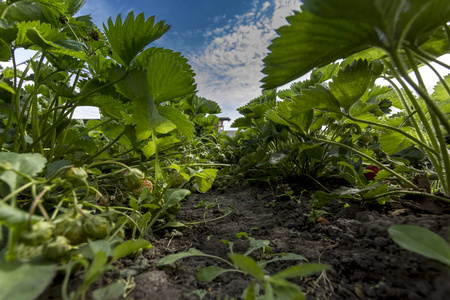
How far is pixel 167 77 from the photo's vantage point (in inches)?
26.6

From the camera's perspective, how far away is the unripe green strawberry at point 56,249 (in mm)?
280

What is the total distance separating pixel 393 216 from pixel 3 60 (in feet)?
3.99

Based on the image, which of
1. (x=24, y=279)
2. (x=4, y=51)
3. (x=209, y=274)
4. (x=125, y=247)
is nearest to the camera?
(x=24, y=279)

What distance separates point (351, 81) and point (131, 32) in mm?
625

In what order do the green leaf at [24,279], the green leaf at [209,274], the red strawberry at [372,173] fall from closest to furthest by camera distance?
the green leaf at [24,279]
the green leaf at [209,274]
the red strawberry at [372,173]

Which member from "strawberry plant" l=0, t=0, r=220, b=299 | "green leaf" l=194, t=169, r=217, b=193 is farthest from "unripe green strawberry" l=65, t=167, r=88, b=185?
"green leaf" l=194, t=169, r=217, b=193

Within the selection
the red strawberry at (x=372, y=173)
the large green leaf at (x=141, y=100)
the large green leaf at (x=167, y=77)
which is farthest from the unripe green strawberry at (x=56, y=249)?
the red strawberry at (x=372, y=173)

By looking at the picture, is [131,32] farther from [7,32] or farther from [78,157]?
[78,157]

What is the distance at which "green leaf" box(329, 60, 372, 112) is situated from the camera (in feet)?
1.99

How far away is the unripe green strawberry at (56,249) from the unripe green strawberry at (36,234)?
0.01m

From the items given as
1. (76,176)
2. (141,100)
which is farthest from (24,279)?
(141,100)

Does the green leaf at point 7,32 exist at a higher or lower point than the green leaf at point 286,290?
higher

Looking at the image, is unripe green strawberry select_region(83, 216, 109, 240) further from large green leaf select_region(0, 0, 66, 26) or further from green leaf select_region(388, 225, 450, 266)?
large green leaf select_region(0, 0, 66, 26)

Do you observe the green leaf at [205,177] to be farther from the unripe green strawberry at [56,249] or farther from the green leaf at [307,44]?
the unripe green strawberry at [56,249]
